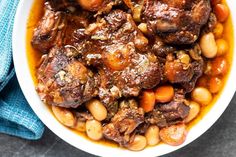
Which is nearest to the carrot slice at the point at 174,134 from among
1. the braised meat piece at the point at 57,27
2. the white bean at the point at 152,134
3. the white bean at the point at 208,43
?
the white bean at the point at 152,134

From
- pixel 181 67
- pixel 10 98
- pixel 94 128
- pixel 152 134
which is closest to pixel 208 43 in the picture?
pixel 181 67

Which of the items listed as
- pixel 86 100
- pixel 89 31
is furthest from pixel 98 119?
Result: pixel 89 31

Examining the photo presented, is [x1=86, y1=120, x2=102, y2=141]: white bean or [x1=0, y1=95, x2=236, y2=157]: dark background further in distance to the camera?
[x1=0, y1=95, x2=236, y2=157]: dark background

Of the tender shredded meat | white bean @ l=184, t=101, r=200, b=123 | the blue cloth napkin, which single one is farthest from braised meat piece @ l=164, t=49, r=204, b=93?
the blue cloth napkin

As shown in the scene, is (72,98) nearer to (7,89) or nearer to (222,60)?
(7,89)

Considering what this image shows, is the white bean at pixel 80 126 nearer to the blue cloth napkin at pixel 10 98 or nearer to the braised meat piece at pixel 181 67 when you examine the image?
the blue cloth napkin at pixel 10 98

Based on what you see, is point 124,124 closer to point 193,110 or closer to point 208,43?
point 193,110

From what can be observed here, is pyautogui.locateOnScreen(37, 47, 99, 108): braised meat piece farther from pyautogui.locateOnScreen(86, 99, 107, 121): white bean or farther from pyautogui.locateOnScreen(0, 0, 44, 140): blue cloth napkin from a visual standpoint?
pyautogui.locateOnScreen(0, 0, 44, 140): blue cloth napkin
